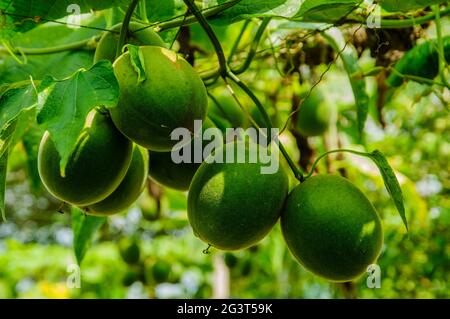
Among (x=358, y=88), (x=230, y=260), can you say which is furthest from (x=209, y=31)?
(x=230, y=260)

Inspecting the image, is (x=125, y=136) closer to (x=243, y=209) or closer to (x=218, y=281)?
(x=243, y=209)

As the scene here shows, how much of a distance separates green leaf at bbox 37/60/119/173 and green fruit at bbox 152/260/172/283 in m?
1.95

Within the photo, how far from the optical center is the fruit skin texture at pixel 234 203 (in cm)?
115

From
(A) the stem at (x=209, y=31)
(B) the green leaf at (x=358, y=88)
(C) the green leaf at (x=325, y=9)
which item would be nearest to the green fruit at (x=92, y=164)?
(A) the stem at (x=209, y=31)

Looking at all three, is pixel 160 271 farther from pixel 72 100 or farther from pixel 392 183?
pixel 72 100

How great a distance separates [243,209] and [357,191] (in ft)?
0.77

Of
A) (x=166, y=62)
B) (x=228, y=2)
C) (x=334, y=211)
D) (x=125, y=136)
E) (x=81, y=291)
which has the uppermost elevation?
(x=228, y=2)

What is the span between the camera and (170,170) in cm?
136

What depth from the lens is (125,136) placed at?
3.71 feet

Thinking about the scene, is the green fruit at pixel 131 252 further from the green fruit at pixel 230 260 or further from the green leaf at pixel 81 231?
the green leaf at pixel 81 231

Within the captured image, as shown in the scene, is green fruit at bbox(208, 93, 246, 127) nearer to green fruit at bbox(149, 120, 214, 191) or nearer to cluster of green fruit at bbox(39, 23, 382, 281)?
green fruit at bbox(149, 120, 214, 191)
